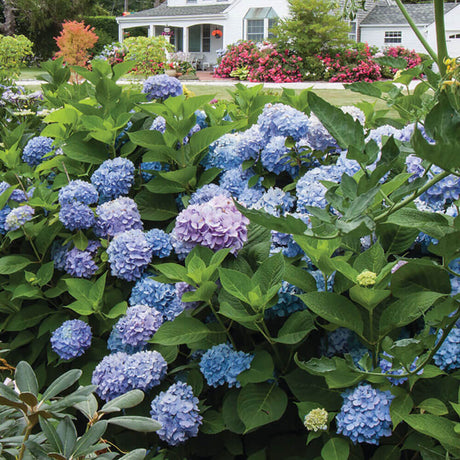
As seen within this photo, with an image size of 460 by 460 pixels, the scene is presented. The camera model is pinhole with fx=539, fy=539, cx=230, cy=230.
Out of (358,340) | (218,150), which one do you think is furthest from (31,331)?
(358,340)

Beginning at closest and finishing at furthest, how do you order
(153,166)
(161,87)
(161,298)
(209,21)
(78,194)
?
(161,298)
(78,194)
(153,166)
(161,87)
(209,21)

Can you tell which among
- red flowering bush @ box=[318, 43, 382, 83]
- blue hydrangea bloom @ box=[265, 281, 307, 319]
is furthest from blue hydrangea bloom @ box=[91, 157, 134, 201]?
red flowering bush @ box=[318, 43, 382, 83]

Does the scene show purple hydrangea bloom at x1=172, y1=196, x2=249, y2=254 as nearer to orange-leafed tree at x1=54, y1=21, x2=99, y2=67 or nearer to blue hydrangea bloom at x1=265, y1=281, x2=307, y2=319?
blue hydrangea bloom at x1=265, y1=281, x2=307, y2=319

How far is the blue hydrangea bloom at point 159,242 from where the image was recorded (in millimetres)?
1722

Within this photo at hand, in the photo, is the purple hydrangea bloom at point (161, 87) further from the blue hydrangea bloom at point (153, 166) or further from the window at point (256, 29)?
the window at point (256, 29)

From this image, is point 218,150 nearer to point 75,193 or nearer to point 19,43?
point 75,193

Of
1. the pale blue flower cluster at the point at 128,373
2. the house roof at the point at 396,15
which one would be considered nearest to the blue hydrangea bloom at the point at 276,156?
the pale blue flower cluster at the point at 128,373

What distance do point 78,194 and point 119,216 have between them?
17 cm

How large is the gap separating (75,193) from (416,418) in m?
1.29

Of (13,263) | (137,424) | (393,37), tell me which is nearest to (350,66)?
(393,37)

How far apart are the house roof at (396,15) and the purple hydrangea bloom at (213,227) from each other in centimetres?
3057

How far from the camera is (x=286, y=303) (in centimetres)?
148

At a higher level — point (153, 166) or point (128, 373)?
point (153, 166)

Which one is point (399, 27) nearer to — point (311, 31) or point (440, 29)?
point (311, 31)
